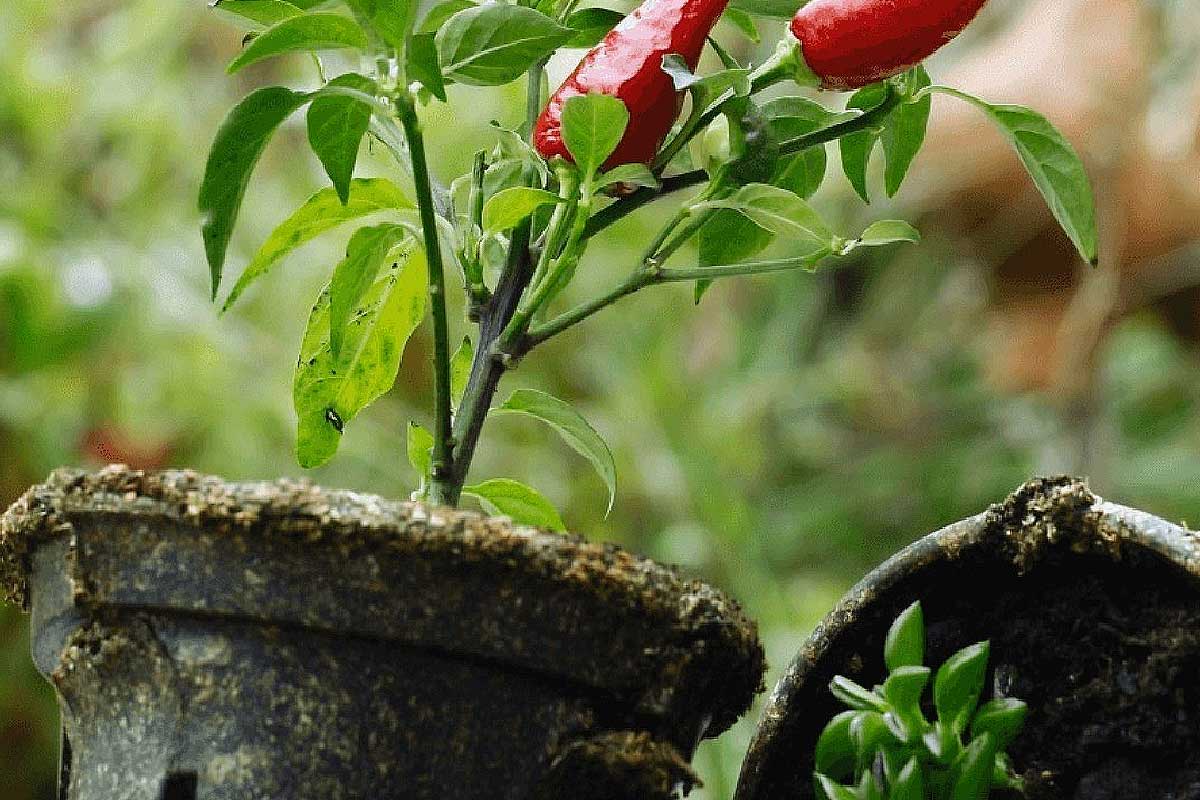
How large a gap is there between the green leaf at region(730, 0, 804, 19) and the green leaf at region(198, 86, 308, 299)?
0.20m

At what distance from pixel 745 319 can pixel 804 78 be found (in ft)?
6.92

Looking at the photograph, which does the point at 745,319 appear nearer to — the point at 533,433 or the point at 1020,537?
the point at 533,433

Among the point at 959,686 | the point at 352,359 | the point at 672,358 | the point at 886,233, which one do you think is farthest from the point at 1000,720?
the point at 672,358

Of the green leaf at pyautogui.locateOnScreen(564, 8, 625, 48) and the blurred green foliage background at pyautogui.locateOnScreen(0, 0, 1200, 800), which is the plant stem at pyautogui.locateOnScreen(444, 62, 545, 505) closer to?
the green leaf at pyautogui.locateOnScreen(564, 8, 625, 48)

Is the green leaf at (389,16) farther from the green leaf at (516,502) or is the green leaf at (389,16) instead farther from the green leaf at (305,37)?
the green leaf at (516,502)

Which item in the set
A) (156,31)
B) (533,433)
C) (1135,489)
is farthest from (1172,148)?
(156,31)

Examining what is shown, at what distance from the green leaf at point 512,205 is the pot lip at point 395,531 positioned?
110 millimetres

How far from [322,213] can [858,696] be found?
0.89 ft

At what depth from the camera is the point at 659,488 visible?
204 centimetres

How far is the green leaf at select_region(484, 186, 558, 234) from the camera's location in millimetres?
473

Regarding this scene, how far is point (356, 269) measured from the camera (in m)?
0.52

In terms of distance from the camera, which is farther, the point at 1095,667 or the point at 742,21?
the point at 742,21

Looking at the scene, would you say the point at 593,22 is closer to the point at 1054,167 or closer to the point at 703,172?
the point at 703,172

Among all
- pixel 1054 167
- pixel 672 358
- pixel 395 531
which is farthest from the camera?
pixel 672 358
